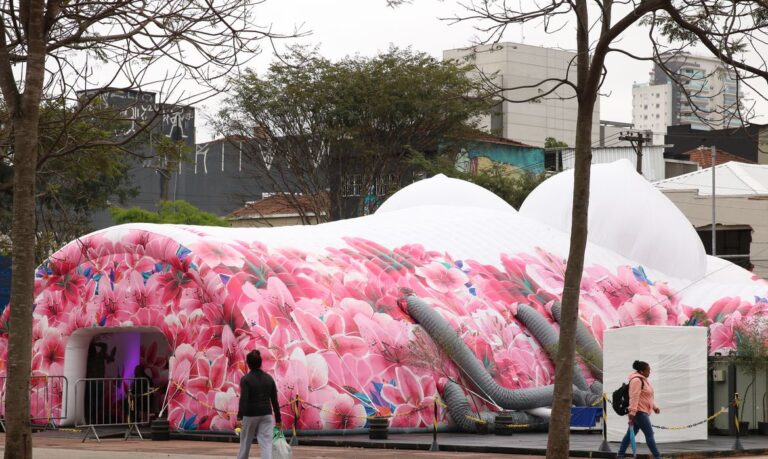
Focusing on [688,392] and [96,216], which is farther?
[96,216]

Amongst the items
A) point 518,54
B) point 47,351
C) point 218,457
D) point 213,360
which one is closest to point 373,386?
point 213,360

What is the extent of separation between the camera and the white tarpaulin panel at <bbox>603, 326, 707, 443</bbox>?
853 inches

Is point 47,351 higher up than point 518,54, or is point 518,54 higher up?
point 518,54

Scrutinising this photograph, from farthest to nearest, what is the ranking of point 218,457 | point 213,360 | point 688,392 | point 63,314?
point 63,314
point 213,360
point 688,392
point 218,457

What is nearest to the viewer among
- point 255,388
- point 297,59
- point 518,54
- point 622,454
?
point 255,388

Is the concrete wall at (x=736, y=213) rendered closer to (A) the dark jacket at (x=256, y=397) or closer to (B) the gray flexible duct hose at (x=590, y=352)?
(B) the gray flexible duct hose at (x=590, y=352)

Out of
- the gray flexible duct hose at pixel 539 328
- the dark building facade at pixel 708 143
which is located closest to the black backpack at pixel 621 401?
the gray flexible duct hose at pixel 539 328

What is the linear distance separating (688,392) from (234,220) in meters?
47.0

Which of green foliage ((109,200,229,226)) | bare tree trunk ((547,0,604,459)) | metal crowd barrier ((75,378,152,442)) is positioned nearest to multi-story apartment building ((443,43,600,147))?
green foliage ((109,200,229,226))

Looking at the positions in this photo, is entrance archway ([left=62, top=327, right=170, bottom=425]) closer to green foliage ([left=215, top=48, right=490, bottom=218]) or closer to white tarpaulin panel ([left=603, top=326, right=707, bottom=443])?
white tarpaulin panel ([left=603, top=326, right=707, bottom=443])

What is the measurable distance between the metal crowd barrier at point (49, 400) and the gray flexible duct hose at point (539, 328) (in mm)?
9706

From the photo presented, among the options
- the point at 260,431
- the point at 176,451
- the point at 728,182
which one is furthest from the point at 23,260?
the point at 728,182

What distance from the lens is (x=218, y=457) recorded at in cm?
1942

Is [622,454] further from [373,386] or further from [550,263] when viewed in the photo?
[550,263]
